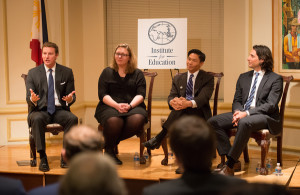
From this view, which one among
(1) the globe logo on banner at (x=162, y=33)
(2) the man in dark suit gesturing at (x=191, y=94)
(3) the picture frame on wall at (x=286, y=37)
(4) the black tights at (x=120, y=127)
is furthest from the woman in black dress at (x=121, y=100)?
(3) the picture frame on wall at (x=286, y=37)

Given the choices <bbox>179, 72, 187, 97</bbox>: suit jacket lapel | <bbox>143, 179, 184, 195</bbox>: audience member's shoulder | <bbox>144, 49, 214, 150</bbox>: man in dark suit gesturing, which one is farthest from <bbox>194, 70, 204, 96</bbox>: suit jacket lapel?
<bbox>143, 179, 184, 195</bbox>: audience member's shoulder

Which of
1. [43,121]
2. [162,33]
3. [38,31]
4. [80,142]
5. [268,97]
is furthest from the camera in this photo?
[38,31]

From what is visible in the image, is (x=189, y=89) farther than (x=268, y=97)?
Yes

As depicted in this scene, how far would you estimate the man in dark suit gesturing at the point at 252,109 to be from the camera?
13.8ft

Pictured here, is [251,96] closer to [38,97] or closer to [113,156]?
[113,156]

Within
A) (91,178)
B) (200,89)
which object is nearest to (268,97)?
(200,89)

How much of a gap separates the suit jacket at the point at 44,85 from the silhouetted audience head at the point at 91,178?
345 centimetres

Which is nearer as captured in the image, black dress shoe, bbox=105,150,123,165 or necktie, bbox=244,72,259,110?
necktie, bbox=244,72,259,110

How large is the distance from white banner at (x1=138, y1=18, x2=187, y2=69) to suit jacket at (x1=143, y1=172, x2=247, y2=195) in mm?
3693

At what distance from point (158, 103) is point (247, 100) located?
1821 millimetres

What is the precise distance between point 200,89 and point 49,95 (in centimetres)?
159

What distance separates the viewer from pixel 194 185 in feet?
5.95

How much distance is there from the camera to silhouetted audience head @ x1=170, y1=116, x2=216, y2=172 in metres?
1.87

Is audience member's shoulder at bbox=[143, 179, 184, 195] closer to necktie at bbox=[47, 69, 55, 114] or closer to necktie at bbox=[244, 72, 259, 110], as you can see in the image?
necktie at bbox=[244, 72, 259, 110]
